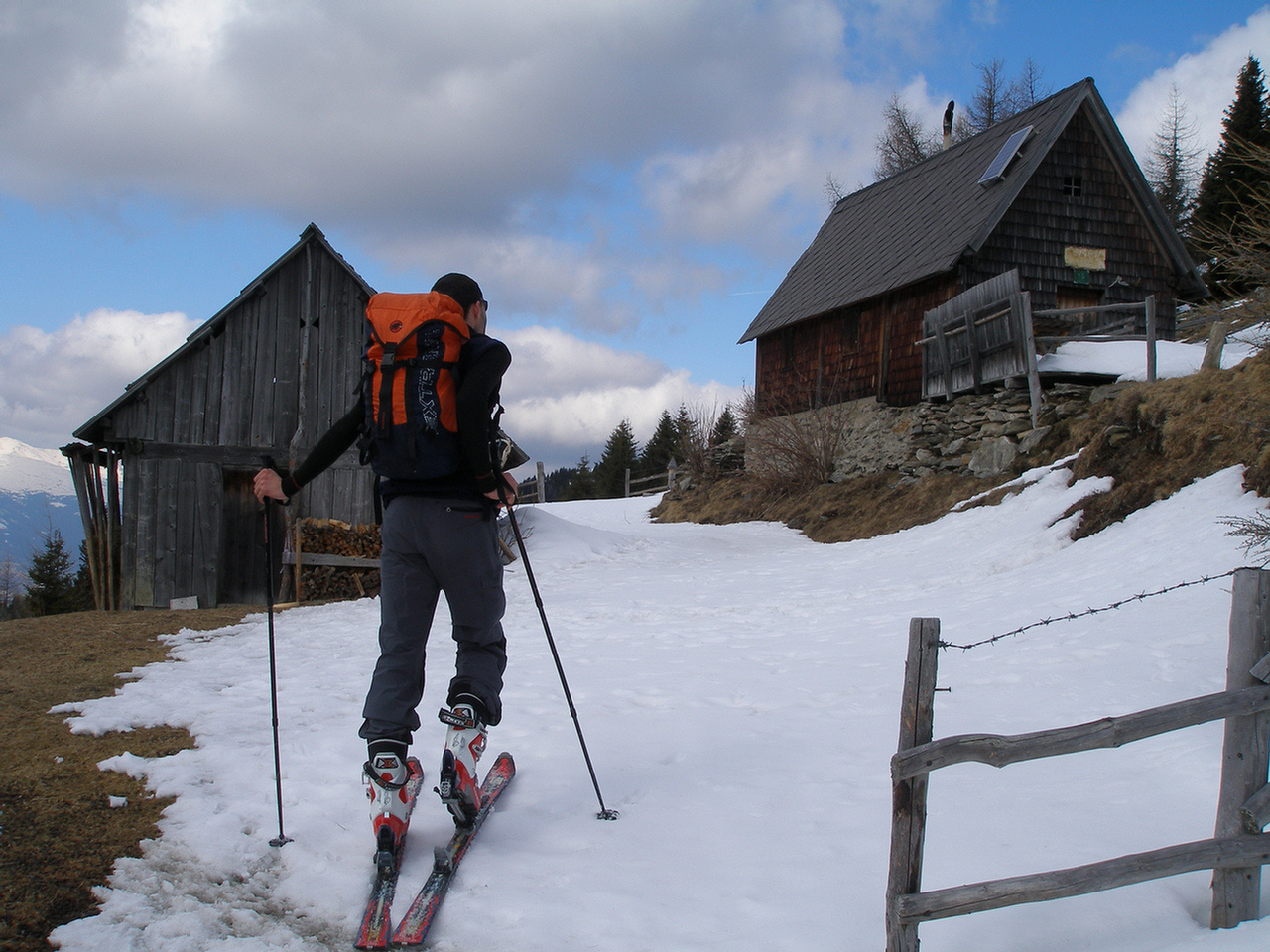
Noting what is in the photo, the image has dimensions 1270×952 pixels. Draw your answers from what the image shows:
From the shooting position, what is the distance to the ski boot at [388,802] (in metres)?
2.97

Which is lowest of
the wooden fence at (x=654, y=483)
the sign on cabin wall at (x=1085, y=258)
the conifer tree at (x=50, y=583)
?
the conifer tree at (x=50, y=583)

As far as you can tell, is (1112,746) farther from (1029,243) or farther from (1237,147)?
(1237,147)

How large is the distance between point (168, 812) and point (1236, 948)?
12.5 feet

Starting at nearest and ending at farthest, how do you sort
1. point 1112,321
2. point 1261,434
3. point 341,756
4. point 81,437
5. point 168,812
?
point 168,812
point 341,756
point 1261,434
point 81,437
point 1112,321

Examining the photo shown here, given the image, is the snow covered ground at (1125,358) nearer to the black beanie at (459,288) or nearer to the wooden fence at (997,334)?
the wooden fence at (997,334)

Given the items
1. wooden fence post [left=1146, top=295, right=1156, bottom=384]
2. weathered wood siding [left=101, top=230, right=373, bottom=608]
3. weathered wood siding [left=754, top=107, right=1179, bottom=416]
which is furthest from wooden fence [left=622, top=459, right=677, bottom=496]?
wooden fence post [left=1146, top=295, right=1156, bottom=384]

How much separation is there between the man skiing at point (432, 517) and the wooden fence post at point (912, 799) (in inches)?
64.3

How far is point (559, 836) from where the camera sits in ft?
10.9

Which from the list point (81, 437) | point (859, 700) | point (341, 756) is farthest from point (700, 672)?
point (81, 437)

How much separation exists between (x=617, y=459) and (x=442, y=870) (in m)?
46.0

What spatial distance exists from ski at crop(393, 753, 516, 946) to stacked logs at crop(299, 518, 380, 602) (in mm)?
7896

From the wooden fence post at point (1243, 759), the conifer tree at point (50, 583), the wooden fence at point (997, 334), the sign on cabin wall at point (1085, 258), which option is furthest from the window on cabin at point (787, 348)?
the conifer tree at point (50, 583)

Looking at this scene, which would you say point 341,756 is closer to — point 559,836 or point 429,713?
point 429,713

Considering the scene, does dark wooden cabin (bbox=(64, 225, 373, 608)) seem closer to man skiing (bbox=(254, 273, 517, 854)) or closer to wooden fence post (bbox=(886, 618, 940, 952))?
man skiing (bbox=(254, 273, 517, 854))
